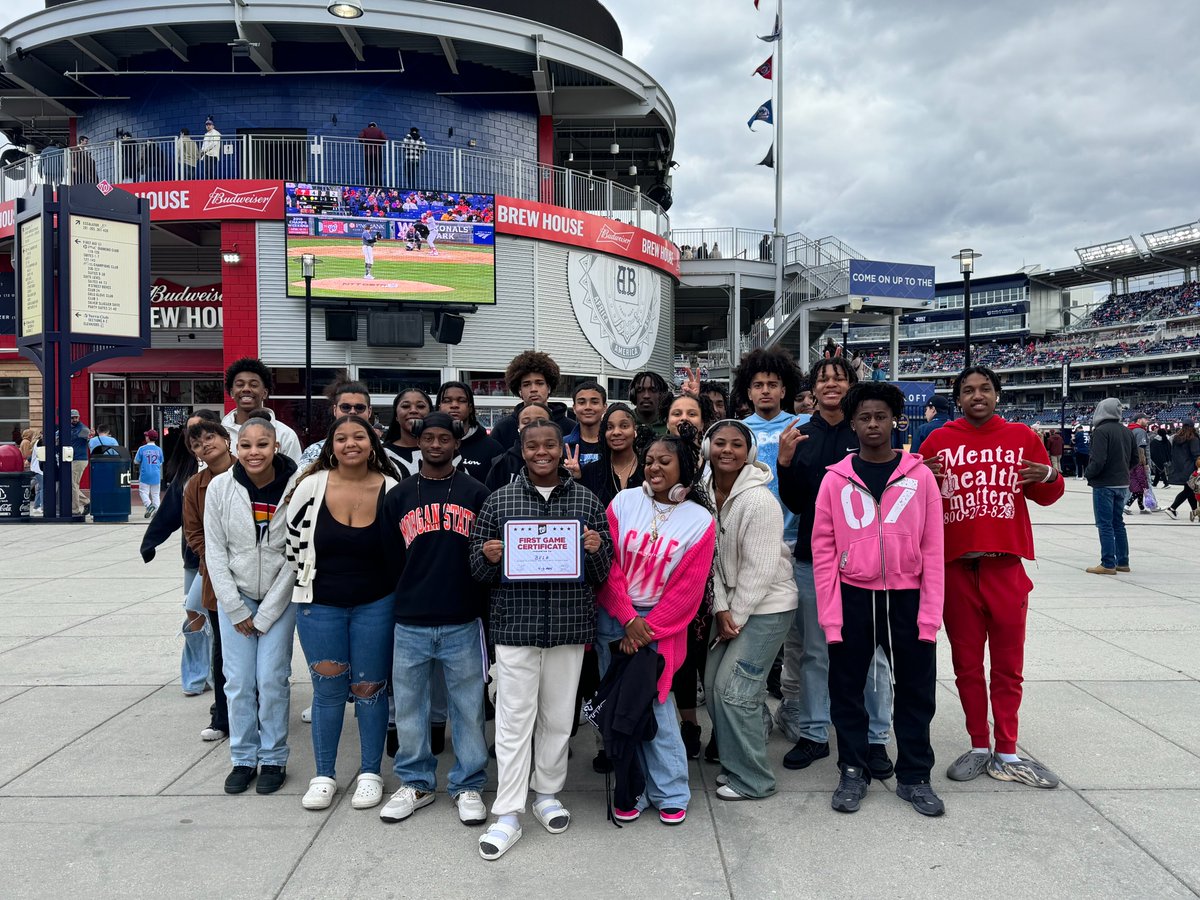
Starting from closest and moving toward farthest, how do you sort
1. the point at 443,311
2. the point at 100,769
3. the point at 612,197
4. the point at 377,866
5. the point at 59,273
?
the point at 377,866 → the point at 100,769 → the point at 59,273 → the point at 443,311 → the point at 612,197

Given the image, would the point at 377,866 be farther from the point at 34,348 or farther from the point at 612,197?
the point at 612,197

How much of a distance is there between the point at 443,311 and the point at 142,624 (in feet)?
44.6

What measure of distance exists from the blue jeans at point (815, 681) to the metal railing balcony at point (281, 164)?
1785 cm

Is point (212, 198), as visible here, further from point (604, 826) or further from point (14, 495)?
point (604, 826)

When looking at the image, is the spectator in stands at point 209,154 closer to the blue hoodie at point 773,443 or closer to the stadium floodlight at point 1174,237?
the blue hoodie at point 773,443

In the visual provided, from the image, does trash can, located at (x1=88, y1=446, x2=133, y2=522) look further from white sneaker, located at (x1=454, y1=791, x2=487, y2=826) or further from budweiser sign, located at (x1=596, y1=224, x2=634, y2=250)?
white sneaker, located at (x1=454, y1=791, x2=487, y2=826)

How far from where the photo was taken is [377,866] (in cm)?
311

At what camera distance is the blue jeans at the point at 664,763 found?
11.5 feet

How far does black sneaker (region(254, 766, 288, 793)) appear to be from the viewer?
3.79 meters

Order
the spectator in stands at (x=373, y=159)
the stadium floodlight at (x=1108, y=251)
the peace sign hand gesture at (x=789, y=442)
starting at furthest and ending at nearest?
the stadium floodlight at (x=1108, y=251), the spectator in stands at (x=373, y=159), the peace sign hand gesture at (x=789, y=442)

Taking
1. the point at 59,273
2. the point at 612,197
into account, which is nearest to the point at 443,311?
the point at 612,197

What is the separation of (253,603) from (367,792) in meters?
1.05

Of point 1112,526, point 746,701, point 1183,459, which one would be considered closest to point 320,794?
point 746,701

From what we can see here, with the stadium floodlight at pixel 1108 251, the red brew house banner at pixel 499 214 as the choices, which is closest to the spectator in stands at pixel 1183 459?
the red brew house banner at pixel 499 214
